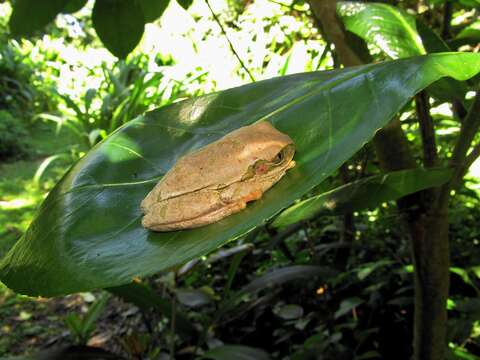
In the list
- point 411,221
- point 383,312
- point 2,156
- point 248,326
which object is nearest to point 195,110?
point 411,221

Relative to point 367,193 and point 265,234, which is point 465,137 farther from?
point 265,234

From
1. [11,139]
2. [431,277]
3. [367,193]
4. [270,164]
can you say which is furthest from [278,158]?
[11,139]

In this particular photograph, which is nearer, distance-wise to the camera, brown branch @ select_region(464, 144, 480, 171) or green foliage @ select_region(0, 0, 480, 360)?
green foliage @ select_region(0, 0, 480, 360)

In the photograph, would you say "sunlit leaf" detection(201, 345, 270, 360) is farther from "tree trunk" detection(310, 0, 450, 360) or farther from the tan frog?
the tan frog

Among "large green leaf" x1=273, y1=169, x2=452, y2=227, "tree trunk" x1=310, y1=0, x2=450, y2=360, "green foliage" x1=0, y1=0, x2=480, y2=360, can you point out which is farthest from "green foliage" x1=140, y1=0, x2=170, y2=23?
"large green leaf" x1=273, y1=169, x2=452, y2=227

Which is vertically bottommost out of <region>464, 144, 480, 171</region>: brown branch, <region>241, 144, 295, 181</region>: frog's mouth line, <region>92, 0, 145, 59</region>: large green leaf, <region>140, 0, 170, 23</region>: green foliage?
<region>464, 144, 480, 171</region>: brown branch

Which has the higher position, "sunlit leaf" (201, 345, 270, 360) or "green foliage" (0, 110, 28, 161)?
"green foliage" (0, 110, 28, 161)
